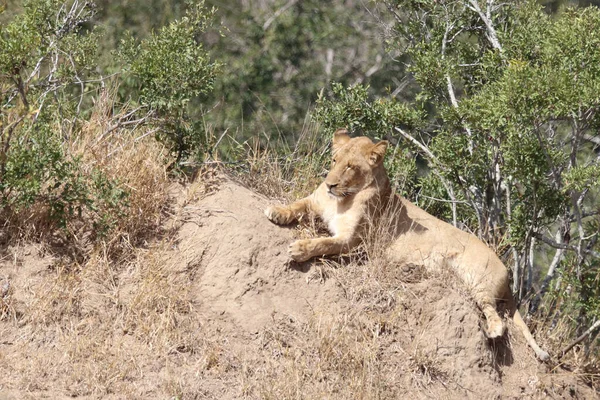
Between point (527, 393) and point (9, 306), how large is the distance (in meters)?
3.86

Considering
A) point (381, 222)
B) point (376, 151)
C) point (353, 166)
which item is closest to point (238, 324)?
point (381, 222)

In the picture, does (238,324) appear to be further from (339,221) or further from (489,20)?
(489,20)

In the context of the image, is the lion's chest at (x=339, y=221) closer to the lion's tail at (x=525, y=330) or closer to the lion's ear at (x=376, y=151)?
the lion's ear at (x=376, y=151)

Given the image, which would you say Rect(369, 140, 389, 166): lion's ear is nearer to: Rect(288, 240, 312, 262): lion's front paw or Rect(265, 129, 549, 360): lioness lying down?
Rect(265, 129, 549, 360): lioness lying down

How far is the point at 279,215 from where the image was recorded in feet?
24.9

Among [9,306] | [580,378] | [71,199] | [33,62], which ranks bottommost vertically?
[580,378]

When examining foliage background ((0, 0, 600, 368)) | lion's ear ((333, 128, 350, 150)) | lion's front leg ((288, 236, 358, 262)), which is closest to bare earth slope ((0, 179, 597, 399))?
lion's front leg ((288, 236, 358, 262))

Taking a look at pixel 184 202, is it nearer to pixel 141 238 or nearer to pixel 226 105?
pixel 141 238

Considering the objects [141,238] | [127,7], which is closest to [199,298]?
[141,238]

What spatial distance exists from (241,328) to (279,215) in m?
1.04

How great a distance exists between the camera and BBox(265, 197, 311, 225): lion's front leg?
7.59 metres

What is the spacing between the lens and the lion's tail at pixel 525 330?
7.43 meters

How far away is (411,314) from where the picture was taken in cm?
728

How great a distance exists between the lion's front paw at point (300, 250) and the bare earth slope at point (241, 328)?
12 cm
